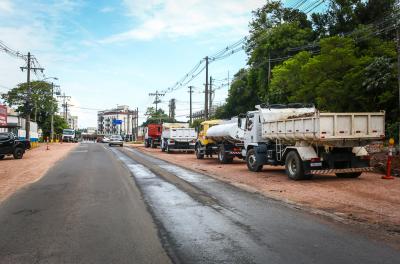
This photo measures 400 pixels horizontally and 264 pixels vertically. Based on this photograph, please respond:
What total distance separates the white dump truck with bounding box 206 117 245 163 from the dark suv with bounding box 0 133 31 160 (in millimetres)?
13247

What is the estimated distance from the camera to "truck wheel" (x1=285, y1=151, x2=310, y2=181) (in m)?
15.9

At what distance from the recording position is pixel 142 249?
20.9ft

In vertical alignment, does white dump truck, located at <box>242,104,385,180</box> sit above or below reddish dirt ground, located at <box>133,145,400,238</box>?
above

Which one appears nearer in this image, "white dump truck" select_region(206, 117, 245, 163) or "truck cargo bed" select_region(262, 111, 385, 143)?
"truck cargo bed" select_region(262, 111, 385, 143)

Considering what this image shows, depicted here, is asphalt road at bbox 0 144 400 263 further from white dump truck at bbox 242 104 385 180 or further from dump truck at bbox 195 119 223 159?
dump truck at bbox 195 119 223 159

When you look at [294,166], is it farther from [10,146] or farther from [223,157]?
[10,146]

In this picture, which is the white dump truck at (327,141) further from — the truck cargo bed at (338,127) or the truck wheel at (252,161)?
the truck wheel at (252,161)

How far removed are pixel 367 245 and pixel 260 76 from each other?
139 ft

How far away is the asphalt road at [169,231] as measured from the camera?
6.05 metres

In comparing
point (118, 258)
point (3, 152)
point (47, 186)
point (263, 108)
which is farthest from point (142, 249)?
point (3, 152)

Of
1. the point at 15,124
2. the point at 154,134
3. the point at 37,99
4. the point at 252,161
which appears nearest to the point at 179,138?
the point at 154,134

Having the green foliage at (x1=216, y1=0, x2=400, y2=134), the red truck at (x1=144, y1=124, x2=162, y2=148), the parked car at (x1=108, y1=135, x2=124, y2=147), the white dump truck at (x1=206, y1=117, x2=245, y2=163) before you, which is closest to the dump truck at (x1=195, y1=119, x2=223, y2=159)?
the white dump truck at (x1=206, y1=117, x2=245, y2=163)

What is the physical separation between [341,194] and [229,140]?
13.5 m

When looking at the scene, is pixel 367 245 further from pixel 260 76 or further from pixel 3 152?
pixel 260 76
